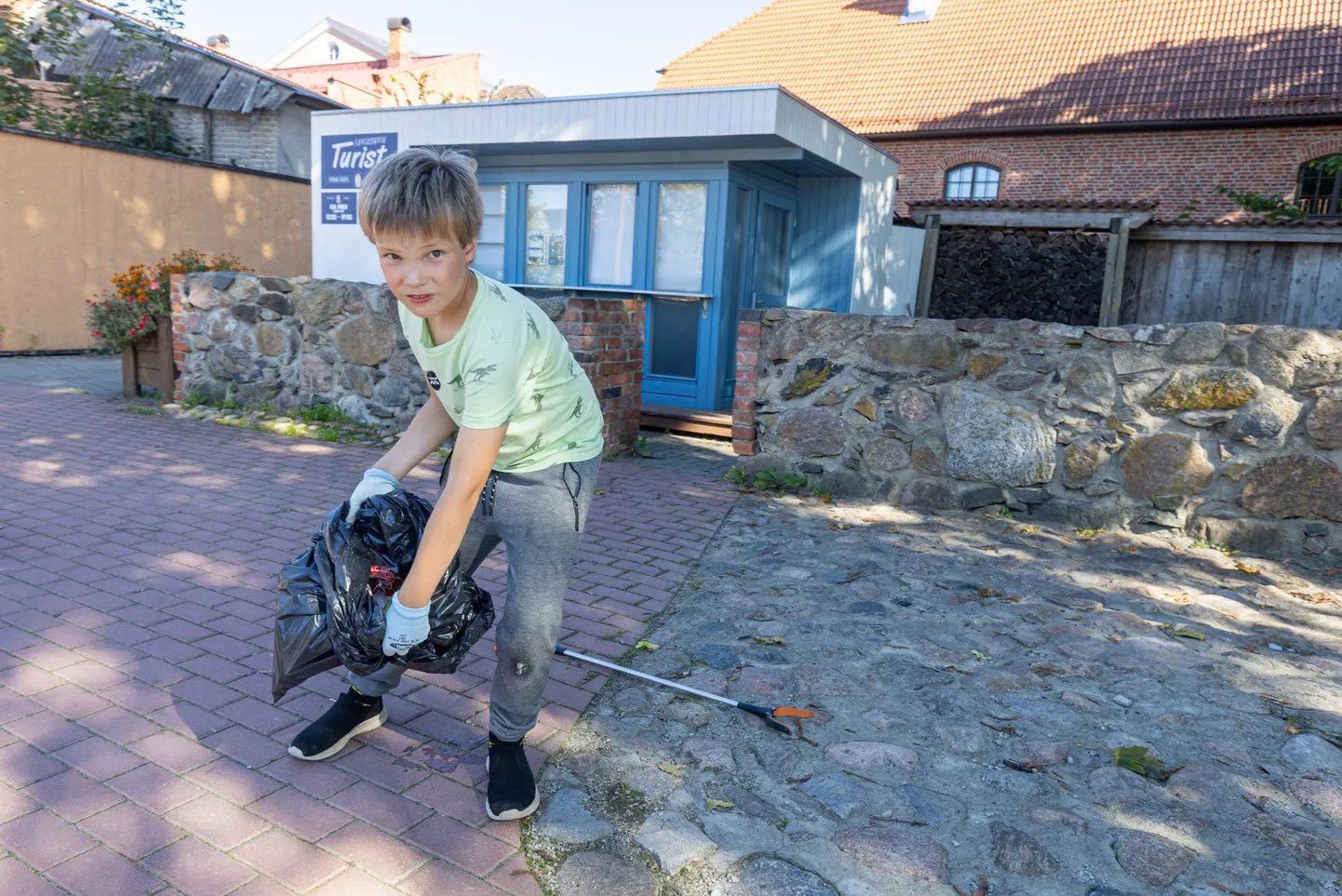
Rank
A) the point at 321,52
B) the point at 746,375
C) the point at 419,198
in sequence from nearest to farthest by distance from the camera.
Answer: the point at 419,198 → the point at 746,375 → the point at 321,52

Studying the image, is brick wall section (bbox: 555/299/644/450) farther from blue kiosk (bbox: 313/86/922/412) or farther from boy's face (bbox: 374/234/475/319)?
boy's face (bbox: 374/234/475/319)

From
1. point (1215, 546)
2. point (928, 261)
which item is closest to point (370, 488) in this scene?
point (1215, 546)

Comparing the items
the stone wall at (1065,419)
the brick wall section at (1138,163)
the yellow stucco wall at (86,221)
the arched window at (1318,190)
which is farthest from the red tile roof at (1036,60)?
the stone wall at (1065,419)

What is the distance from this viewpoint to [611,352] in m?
7.22

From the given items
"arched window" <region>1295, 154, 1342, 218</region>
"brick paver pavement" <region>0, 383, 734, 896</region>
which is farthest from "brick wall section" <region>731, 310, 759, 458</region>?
"arched window" <region>1295, 154, 1342, 218</region>

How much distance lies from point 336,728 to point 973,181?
1954cm

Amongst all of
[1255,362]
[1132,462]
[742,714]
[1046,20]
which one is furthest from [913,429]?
[1046,20]

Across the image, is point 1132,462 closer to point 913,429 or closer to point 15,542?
point 913,429

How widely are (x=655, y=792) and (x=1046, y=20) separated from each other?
21736mm

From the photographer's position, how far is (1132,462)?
5.45 metres

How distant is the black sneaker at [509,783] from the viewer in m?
2.42

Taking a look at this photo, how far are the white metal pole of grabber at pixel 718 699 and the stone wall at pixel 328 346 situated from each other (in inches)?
146

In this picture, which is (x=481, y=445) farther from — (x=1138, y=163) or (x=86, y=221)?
(x=1138, y=163)

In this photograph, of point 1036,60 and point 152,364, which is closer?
point 152,364
